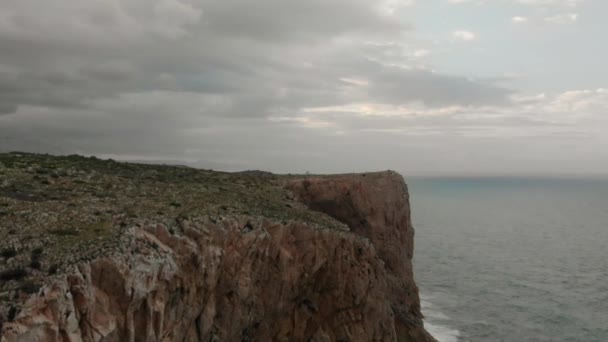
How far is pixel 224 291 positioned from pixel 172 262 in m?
5.63

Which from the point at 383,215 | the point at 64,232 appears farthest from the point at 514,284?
the point at 64,232

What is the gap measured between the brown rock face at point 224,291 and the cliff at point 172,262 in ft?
0.22

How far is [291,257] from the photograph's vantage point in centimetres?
3359

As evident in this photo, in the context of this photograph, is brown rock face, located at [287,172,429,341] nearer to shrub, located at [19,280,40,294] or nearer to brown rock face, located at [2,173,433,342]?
brown rock face, located at [2,173,433,342]

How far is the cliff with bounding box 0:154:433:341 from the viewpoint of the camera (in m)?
20.3

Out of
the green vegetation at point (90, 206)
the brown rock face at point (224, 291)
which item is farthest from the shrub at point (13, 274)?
the brown rock face at point (224, 291)

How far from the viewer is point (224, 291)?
96.8ft

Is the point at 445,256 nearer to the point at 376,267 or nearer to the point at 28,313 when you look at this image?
the point at 376,267

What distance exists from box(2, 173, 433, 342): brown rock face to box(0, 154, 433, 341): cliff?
7cm

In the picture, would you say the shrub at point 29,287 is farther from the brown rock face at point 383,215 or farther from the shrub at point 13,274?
the brown rock face at point 383,215

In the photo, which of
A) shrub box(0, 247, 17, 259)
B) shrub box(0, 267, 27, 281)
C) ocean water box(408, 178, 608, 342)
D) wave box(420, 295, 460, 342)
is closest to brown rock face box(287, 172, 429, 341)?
wave box(420, 295, 460, 342)

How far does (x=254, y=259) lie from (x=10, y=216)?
14301 millimetres

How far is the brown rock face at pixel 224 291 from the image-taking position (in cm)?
2025

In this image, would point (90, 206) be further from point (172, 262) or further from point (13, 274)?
point (13, 274)
